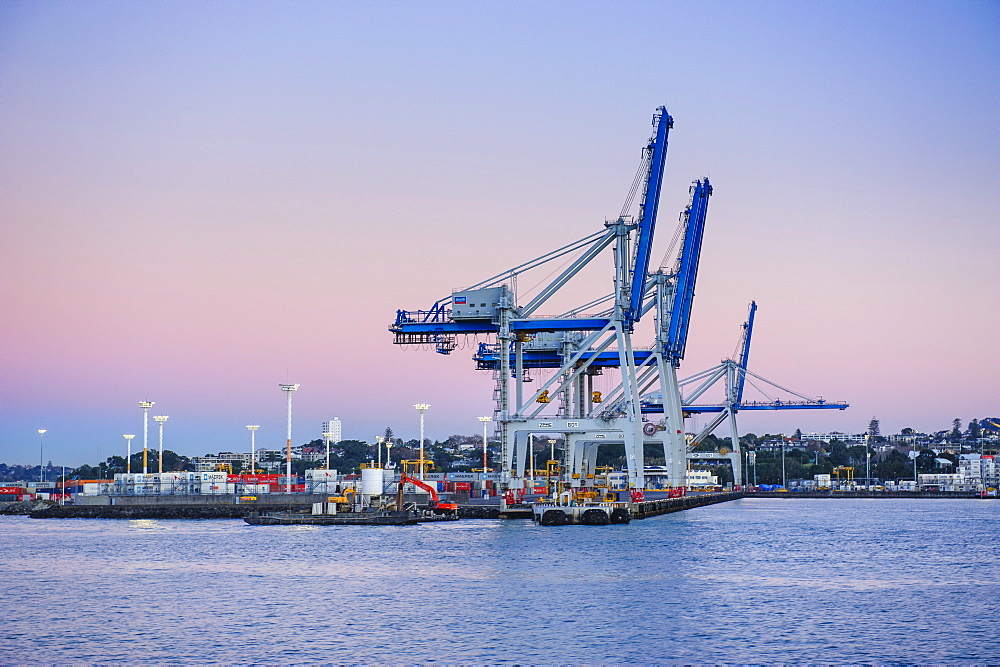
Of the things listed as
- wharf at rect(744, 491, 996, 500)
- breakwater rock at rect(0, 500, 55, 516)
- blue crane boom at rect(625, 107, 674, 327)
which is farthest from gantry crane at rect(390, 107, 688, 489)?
wharf at rect(744, 491, 996, 500)

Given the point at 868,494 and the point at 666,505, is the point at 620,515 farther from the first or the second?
the point at 868,494

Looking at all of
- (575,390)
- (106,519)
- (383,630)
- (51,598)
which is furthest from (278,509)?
(383,630)

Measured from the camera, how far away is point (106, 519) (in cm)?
9294

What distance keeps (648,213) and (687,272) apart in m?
21.5

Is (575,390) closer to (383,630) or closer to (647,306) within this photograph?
(647,306)

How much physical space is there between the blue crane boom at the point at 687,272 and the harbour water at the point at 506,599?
30626 millimetres

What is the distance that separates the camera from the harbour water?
1024 inches

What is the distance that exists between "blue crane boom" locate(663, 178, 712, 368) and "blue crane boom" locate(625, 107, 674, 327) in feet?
58.8

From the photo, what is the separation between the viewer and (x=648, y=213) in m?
71.1

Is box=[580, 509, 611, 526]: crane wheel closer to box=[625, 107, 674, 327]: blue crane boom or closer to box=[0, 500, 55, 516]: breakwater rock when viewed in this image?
box=[625, 107, 674, 327]: blue crane boom

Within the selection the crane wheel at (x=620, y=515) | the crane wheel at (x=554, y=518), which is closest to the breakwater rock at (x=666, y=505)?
the crane wheel at (x=620, y=515)

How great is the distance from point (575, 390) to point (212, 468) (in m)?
125

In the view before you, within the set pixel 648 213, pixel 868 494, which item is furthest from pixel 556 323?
pixel 868 494

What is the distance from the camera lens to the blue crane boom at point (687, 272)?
8944 cm
